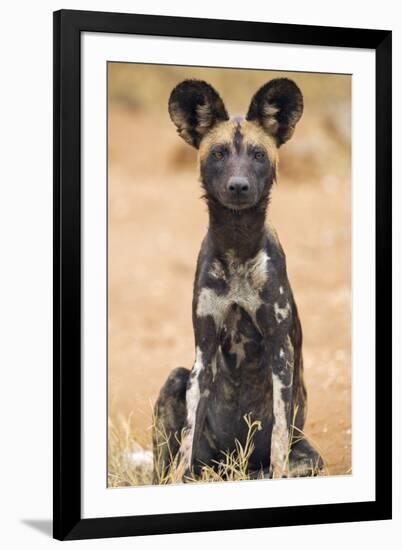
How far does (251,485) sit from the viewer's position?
5016 mm

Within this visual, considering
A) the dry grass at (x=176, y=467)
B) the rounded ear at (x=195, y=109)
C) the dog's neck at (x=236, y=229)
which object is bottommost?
the dry grass at (x=176, y=467)

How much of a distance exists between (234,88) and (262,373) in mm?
1421

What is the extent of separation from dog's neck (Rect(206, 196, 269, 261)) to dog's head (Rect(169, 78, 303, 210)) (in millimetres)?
40

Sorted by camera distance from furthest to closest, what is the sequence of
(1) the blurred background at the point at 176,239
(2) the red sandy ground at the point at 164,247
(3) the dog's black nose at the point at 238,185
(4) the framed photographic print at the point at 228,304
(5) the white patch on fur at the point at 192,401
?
(2) the red sandy ground at the point at 164,247
(1) the blurred background at the point at 176,239
(5) the white patch on fur at the point at 192,401
(3) the dog's black nose at the point at 238,185
(4) the framed photographic print at the point at 228,304

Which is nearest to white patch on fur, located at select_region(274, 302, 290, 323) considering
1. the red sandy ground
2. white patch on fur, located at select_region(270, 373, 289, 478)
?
white patch on fur, located at select_region(270, 373, 289, 478)

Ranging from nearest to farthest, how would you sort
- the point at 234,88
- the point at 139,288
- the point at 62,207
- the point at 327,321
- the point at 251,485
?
the point at 62,207 < the point at 251,485 < the point at 234,88 < the point at 327,321 < the point at 139,288

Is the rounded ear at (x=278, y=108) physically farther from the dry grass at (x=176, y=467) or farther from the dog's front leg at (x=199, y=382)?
the dry grass at (x=176, y=467)

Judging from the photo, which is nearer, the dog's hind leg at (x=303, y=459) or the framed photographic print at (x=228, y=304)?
the framed photographic print at (x=228, y=304)

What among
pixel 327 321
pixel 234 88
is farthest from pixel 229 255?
pixel 327 321

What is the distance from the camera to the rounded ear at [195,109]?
4.98 m

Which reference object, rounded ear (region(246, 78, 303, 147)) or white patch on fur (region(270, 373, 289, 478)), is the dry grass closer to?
white patch on fur (region(270, 373, 289, 478))

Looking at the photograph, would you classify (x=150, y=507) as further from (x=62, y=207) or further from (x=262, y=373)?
(x=62, y=207)

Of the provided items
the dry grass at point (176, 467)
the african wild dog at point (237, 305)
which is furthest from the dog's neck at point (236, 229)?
the dry grass at point (176, 467)

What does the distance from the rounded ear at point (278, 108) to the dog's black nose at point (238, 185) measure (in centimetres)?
30
